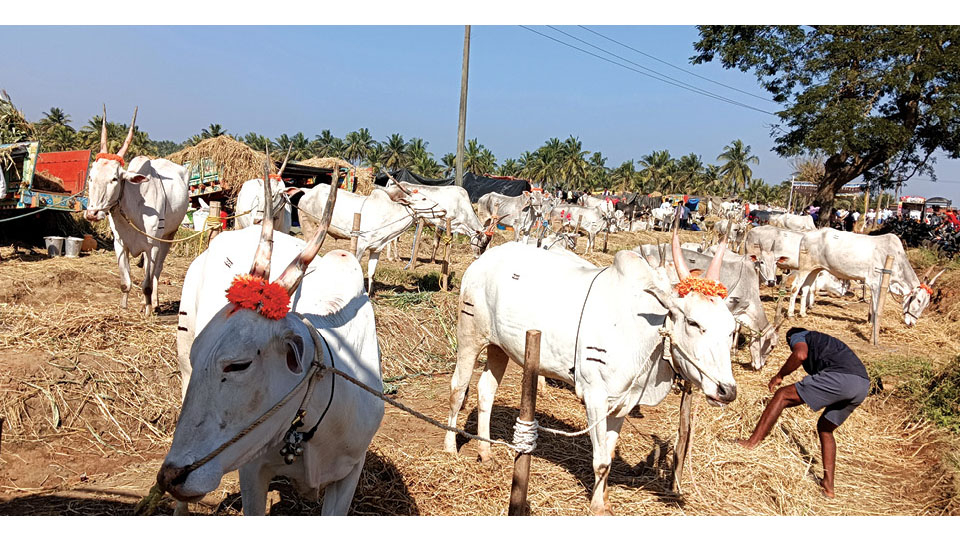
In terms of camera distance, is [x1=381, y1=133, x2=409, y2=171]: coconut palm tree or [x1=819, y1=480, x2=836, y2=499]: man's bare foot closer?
[x1=819, y1=480, x2=836, y2=499]: man's bare foot

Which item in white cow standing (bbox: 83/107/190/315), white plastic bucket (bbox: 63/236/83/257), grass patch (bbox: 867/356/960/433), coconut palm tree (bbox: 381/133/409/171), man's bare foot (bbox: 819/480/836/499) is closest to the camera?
man's bare foot (bbox: 819/480/836/499)

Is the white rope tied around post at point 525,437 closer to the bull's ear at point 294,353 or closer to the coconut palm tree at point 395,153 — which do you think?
the bull's ear at point 294,353

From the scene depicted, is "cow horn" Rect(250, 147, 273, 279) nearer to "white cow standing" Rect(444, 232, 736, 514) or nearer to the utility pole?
"white cow standing" Rect(444, 232, 736, 514)

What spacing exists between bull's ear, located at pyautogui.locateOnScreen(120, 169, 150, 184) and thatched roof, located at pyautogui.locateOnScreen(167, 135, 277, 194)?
814cm

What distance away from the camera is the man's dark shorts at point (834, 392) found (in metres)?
5.22

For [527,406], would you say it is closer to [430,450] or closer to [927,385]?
[430,450]

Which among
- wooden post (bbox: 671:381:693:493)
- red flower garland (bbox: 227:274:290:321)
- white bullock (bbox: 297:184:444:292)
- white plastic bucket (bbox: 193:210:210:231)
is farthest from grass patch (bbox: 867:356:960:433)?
white plastic bucket (bbox: 193:210:210:231)

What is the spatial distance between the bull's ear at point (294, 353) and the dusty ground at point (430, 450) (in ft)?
7.78

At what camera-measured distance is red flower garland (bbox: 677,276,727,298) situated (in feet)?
12.5

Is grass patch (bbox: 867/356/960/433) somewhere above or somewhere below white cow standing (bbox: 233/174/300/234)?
below

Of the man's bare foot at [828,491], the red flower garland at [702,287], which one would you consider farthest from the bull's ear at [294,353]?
the man's bare foot at [828,491]

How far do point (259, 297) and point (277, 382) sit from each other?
0.33m

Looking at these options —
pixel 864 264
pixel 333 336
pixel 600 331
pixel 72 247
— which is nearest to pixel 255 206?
pixel 72 247

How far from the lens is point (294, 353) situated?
2275mm
